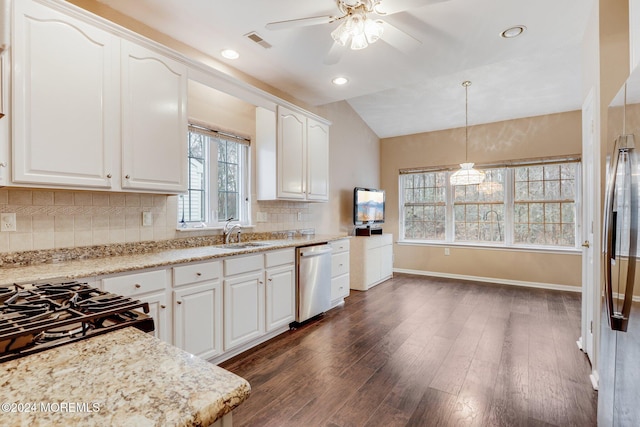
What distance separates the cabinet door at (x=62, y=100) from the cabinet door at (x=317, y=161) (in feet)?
7.31

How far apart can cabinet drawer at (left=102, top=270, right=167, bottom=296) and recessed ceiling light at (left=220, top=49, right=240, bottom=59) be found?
2.10 m

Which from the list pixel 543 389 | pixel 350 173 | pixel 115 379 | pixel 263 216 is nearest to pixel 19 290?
pixel 115 379

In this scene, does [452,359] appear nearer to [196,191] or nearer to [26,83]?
[196,191]

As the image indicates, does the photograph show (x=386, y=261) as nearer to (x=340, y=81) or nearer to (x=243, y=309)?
(x=340, y=81)

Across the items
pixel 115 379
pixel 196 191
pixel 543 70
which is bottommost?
pixel 115 379

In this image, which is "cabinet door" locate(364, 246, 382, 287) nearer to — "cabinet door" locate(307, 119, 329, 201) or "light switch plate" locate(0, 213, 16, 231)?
"cabinet door" locate(307, 119, 329, 201)

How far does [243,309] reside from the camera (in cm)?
264

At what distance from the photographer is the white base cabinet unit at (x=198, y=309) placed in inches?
85.3

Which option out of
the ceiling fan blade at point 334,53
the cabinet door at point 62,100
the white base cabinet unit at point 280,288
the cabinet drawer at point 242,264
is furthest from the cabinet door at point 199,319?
the ceiling fan blade at point 334,53

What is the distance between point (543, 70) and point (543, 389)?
3.77 metres

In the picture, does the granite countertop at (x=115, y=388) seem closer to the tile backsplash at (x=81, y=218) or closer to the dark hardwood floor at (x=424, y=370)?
the dark hardwood floor at (x=424, y=370)

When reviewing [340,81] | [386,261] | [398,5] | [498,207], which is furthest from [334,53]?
[498,207]

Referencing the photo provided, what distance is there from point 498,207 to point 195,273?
499 cm

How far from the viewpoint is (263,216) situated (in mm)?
3715
